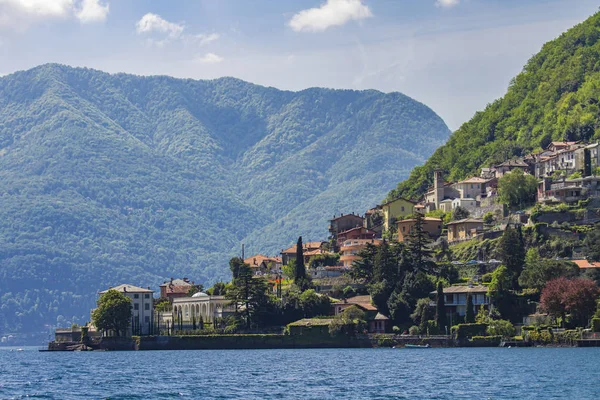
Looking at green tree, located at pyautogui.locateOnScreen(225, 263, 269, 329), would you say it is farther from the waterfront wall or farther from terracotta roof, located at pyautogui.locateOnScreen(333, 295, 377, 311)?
terracotta roof, located at pyautogui.locateOnScreen(333, 295, 377, 311)

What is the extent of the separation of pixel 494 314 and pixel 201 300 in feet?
151

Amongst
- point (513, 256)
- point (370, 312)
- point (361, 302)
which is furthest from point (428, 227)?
point (513, 256)

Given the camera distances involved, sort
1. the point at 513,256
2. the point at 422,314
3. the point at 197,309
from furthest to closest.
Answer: the point at 197,309
the point at 422,314
the point at 513,256

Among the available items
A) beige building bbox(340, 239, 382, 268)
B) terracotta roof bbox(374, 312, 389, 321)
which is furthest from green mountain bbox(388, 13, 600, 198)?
terracotta roof bbox(374, 312, 389, 321)

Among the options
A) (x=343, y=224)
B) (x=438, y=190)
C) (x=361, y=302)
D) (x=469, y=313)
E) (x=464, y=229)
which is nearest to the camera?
(x=469, y=313)

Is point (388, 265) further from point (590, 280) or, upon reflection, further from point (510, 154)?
point (510, 154)

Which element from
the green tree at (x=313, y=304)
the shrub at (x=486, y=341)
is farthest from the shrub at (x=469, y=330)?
the green tree at (x=313, y=304)

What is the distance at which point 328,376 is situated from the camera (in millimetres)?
84250

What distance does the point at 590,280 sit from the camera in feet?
371

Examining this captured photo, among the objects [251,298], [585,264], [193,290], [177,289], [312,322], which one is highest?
[177,289]

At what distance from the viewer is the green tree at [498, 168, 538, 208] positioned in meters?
144

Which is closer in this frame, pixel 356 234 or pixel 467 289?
pixel 467 289

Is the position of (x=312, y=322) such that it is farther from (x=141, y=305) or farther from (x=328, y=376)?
(x=328, y=376)

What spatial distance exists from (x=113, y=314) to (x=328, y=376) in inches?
2385
